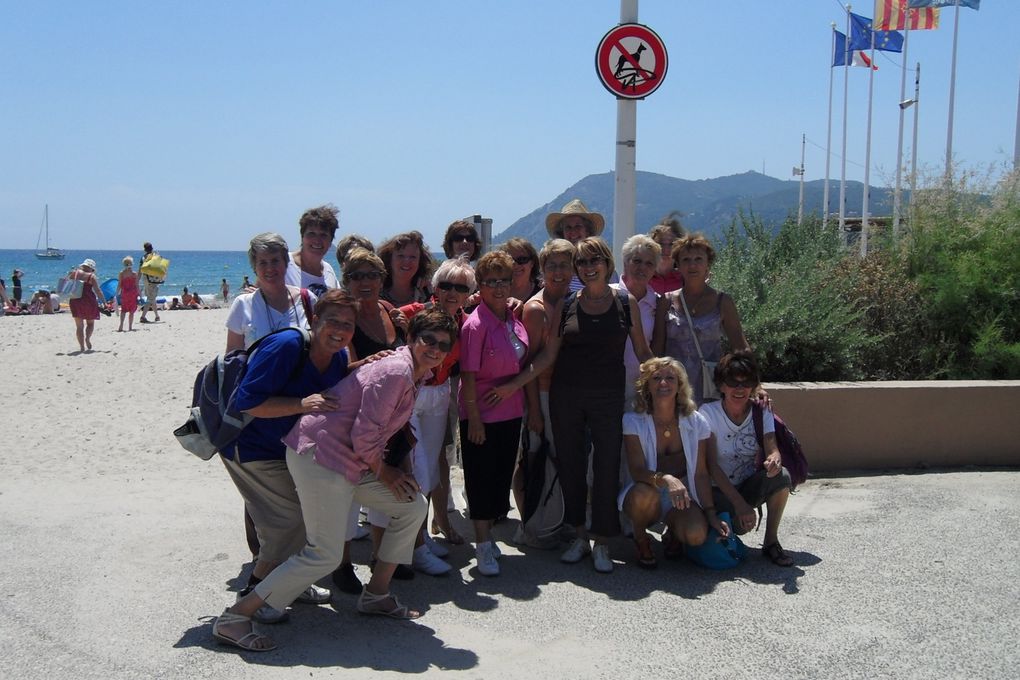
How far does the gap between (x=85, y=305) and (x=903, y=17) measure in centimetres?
2334

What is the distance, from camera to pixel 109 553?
5180 mm

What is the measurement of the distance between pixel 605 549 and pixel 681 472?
2.09ft

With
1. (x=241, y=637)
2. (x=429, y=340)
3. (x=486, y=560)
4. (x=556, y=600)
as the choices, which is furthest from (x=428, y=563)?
(x=429, y=340)

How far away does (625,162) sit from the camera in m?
7.16

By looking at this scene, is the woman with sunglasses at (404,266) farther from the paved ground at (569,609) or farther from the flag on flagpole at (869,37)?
the flag on flagpole at (869,37)

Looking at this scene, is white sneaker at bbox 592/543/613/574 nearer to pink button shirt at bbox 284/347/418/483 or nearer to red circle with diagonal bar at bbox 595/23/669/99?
pink button shirt at bbox 284/347/418/483

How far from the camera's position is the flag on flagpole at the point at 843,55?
31.7 m

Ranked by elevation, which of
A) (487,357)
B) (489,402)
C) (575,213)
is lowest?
(489,402)

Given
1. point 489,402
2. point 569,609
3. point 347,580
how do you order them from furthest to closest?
point 489,402 → point 347,580 → point 569,609

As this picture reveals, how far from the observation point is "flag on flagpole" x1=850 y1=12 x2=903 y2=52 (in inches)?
1182

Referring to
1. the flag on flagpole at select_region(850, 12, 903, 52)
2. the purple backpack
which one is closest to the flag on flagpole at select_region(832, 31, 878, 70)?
the flag on flagpole at select_region(850, 12, 903, 52)

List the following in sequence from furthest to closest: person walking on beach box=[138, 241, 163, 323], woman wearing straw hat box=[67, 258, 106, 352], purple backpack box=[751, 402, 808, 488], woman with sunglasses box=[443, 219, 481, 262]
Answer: person walking on beach box=[138, 241, 163, 323]
woman wearing straw hat box=[67, 258, 106, 352]
woman with sunglasses box=[443, 219, 481, 262]
purple backpack box=[751, 402, 808, 488]

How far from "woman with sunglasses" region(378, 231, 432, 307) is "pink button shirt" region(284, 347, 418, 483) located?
1412 millimetres

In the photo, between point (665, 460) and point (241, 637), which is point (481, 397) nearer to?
point (665, 460)
